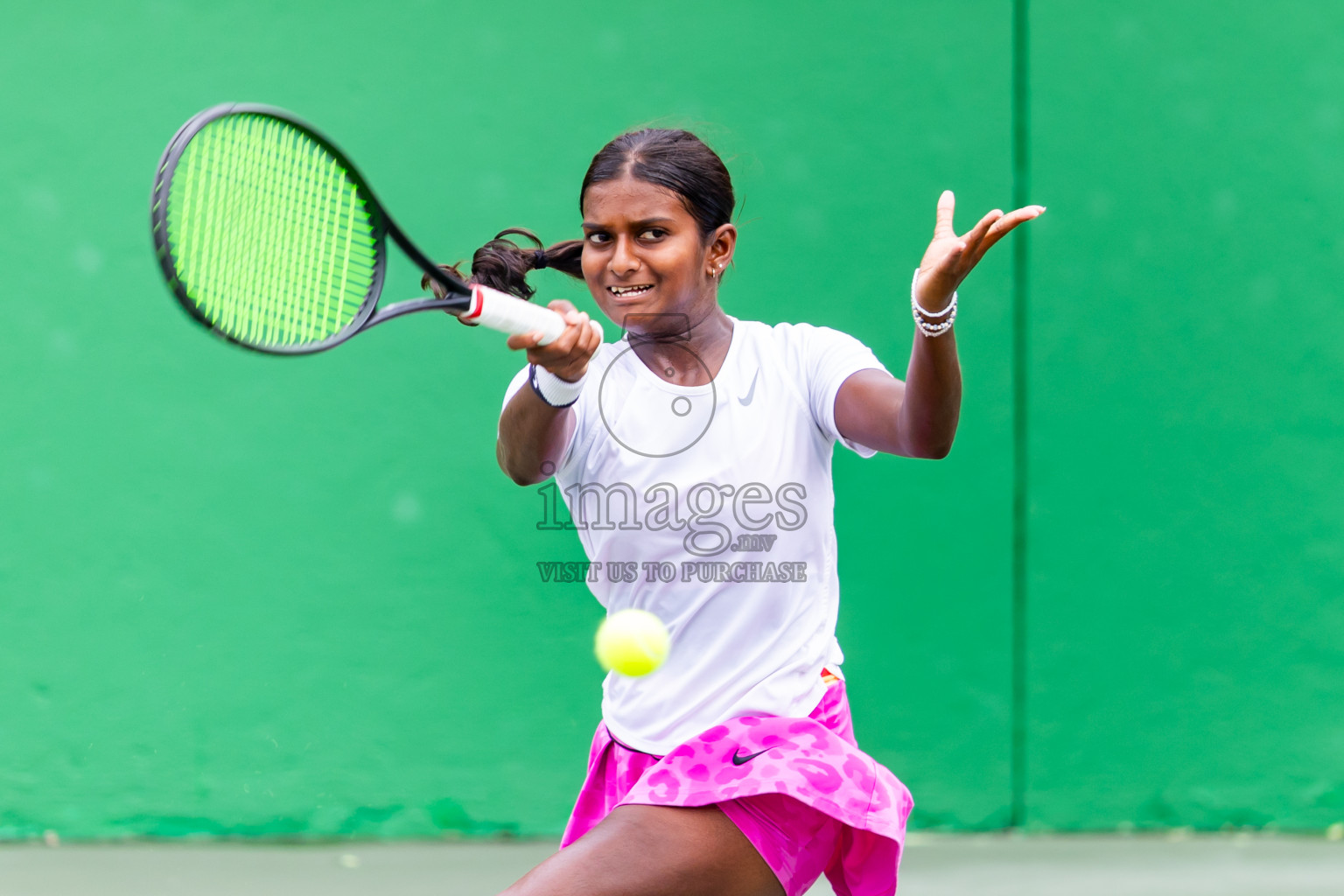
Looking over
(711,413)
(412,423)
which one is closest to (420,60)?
(412,423)

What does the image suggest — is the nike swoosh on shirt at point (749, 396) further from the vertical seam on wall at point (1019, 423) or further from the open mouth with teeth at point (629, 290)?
the vertical seam on wall at point (1019, 423)

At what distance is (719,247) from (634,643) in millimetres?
702

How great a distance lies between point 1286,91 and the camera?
3240 millimetres

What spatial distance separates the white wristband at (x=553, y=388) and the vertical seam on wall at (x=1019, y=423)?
1815 millimetres

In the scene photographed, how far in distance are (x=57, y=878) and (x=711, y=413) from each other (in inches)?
93.2

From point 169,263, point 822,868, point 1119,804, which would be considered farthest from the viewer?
point 1119,804

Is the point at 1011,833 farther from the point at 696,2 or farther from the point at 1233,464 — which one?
the point at 696,2

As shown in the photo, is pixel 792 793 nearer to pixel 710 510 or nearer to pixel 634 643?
pixel 634 643

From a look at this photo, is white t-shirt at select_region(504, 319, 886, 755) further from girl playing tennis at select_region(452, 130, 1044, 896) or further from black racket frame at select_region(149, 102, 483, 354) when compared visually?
black racket frame at select_region(149, 102, 483, 354)

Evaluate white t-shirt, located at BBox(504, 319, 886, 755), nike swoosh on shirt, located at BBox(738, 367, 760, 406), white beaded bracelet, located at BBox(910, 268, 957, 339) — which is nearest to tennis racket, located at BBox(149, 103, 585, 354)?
white t-shirt, located at BBox(504, 319, 886, 755)

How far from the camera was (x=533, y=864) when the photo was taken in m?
3.16

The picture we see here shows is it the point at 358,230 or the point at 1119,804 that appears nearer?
the point at 358,230

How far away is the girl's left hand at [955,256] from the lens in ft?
5.26

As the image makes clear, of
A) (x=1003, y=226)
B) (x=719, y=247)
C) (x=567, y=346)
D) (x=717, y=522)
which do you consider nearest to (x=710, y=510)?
(x=717, y=522)
